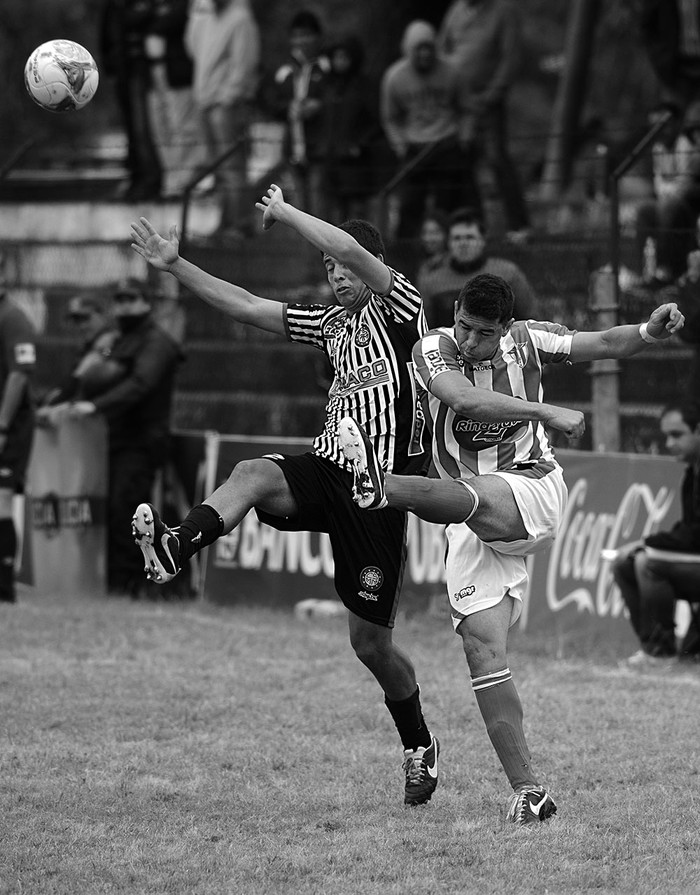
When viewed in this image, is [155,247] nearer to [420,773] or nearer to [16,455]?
[420,773]

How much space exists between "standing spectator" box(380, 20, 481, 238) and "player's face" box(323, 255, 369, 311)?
711cm

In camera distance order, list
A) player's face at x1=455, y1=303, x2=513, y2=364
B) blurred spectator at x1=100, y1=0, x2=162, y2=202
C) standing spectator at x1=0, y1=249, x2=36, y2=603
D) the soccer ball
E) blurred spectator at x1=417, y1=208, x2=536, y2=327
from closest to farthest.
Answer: player's face at x1=455, y1=303, x2=513, y2=364 < the soccer ball < blurred spectator at x1=417, y1=208, x2=536, y2=327 < standing spectator at x1=0, y1=249, x2=36, y2=603 < blurred spectator at x1=100, y1=0, x2=162, y2=202

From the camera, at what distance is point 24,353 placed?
458 inches

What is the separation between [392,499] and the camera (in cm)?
593

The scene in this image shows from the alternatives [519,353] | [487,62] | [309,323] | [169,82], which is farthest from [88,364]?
[519,353]

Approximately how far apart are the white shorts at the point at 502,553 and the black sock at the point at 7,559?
6251mm

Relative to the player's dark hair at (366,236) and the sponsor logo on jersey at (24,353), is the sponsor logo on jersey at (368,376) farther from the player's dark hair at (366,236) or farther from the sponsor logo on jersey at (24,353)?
the sponsor logo on jersey at (24,353)

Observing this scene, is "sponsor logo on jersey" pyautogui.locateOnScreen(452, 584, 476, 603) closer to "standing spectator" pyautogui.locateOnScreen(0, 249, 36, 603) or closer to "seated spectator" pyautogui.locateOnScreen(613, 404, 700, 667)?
"seated spectator" pyautogui.locateOnScreen(613, 404, 700, 667)

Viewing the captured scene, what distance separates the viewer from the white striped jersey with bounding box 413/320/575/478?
20.5ft

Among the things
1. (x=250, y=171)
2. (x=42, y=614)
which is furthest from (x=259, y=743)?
(x=250, y=171)

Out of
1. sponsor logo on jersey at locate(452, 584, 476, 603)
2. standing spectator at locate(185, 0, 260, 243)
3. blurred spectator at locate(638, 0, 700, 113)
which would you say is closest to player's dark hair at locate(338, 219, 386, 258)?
sponsor logo on jersey at locate(452, 584, 476, 603)

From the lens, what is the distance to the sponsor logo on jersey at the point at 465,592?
616 centimetres

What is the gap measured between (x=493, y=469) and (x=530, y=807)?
134 cm

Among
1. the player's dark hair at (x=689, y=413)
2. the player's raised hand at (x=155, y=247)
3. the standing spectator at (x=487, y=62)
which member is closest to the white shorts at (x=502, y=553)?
the player's raised hand at (x=155, y=247)
